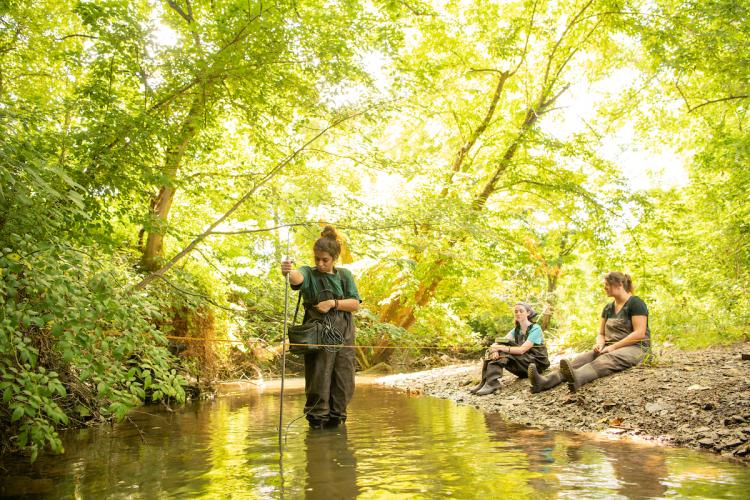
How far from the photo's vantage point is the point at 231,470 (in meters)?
4.02

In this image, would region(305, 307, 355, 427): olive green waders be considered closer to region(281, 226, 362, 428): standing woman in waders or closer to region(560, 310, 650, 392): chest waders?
region(281, 226, 362, 428): standing woman in waders

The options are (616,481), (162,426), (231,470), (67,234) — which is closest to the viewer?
(616,481)

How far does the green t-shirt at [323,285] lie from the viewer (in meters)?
5.80

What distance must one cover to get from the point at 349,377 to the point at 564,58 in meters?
9.92

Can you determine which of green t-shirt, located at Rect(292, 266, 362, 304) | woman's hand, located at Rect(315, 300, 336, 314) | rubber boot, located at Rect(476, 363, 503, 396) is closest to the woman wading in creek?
rubber boot, located at Rect(476, 363, 503, 396)

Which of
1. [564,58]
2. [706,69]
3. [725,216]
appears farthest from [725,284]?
[564,58]

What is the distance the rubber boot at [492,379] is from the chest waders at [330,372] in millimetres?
3278

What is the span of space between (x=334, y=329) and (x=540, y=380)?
3037 millimetres

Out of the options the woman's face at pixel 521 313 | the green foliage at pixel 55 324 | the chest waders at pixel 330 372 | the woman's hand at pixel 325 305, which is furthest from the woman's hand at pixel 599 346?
the green foliage at pixel 55 324

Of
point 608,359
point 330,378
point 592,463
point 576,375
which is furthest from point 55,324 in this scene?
point 608,359

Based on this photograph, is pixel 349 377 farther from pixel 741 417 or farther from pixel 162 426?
pixel 741 417

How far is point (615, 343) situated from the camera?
7223 mm

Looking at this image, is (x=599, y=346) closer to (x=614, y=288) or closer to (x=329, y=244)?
(x=614, y=288)

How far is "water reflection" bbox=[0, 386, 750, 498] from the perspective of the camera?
127 inches
